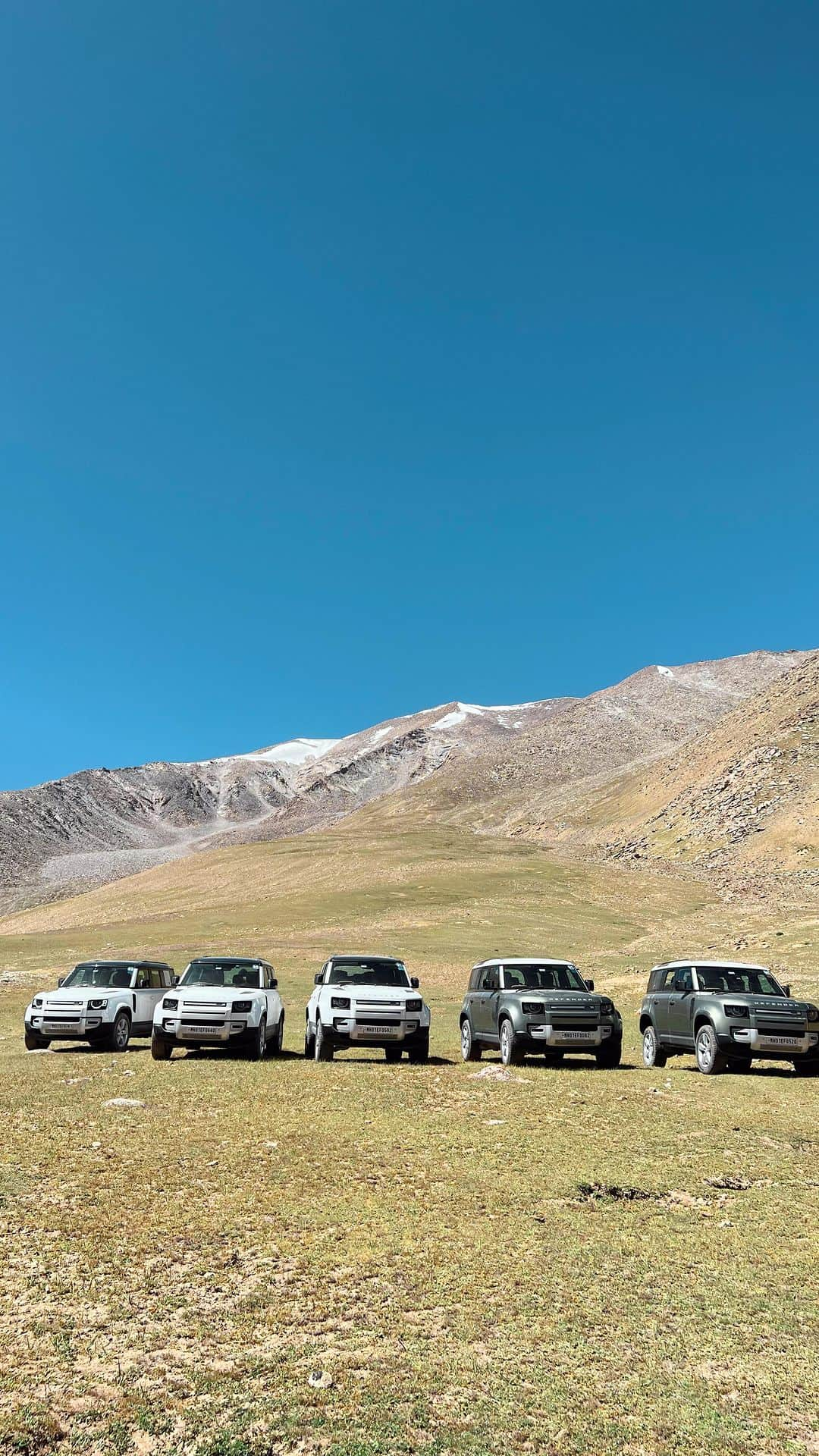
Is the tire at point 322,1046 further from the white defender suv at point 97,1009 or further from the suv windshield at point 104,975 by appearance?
the suv windshield at point 104,975

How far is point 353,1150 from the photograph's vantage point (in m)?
9.77

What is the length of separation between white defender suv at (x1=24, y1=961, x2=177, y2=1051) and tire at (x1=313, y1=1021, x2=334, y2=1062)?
202 inches

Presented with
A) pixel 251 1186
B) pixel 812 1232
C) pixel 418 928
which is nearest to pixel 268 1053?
pixel 251 1186

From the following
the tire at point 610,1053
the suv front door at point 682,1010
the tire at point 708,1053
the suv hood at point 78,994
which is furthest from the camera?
the suv hood at point 78,994

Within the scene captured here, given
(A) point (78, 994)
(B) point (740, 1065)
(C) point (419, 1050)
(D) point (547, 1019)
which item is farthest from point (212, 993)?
(B) point (740, 1065)

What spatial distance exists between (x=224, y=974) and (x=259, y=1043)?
230cm

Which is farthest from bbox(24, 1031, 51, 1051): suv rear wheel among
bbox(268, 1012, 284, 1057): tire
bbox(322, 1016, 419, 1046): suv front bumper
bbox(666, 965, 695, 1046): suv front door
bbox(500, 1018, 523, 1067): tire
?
bbox(666, 965, 695, 1046): suv front door

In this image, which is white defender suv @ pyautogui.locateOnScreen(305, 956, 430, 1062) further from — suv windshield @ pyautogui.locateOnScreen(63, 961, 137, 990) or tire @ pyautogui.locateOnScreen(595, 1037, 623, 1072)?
suv windshield @ pyautogui.locateOnScreen(63, 961, 137, 990)

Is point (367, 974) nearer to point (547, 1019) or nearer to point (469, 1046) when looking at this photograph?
point (469, 1046)

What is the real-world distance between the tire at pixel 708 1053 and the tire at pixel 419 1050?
4968 mm

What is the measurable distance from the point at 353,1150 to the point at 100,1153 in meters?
2.65

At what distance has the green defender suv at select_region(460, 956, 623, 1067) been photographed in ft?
52.3

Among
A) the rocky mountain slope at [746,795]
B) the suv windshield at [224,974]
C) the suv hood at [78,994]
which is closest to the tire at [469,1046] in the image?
the suv windshield at [224,974]

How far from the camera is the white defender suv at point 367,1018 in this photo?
16.8 metres
